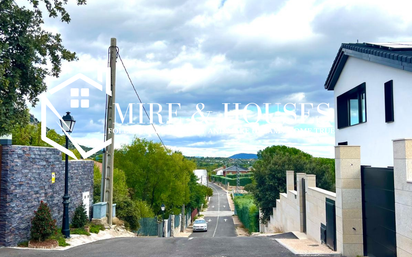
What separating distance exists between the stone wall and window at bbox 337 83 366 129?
46.3ft

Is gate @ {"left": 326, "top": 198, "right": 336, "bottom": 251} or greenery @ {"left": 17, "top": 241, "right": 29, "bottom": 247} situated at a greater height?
gate @ {"left": 326, "top": 198, "right": 336, "bottom": 251}

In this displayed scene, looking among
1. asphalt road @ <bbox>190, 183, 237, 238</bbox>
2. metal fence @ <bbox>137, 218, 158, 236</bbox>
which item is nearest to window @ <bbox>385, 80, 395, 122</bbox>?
metal fence @ <bbox>137, 218, 158, 236</bbox>

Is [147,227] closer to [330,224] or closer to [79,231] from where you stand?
[79,231]

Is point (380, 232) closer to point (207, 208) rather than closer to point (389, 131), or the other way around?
point (389, 131)

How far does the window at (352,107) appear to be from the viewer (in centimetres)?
1777

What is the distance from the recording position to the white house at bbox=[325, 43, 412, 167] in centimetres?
1340

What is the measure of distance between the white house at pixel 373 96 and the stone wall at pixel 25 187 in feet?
43.7

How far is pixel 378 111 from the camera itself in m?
15.4

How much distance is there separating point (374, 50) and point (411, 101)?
126 inches

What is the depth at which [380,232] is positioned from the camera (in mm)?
9492

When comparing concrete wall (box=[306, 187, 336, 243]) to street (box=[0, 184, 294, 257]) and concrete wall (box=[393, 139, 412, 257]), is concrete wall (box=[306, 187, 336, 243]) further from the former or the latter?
concrete wall (box=[393, 139, 412, 257])

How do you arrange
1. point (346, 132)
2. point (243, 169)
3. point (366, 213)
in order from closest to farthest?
point (366, 213)
point (346, 132)
point (243, 169)

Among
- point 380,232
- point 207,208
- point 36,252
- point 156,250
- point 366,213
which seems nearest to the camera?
point 380,232

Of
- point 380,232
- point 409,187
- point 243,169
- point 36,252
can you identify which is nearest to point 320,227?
point 380,232
